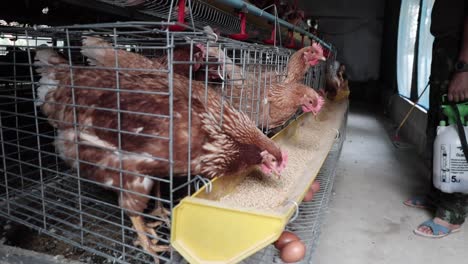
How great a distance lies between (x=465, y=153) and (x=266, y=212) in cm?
128

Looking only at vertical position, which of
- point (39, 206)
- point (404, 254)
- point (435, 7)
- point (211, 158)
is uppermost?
point (435, 7)

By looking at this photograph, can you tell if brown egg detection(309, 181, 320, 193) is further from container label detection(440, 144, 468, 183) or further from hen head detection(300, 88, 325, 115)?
container label detection(440, 144, 468, 183)

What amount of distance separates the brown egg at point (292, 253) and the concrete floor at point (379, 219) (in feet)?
1.49

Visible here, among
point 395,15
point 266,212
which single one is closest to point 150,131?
point 266,212

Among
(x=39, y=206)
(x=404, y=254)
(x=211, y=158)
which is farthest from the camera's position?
(x=404, y=254)

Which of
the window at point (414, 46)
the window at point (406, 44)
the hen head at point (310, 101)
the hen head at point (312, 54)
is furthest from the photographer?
the window at point (406, 44)

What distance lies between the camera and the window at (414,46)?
4105 mm

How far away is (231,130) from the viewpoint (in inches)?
46.9

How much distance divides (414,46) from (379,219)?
3861 mm

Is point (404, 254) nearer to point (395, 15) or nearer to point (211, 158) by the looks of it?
point (211, 158)

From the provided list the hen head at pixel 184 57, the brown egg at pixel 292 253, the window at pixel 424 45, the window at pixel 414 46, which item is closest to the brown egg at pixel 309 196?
the brown egg at pixel 292 253

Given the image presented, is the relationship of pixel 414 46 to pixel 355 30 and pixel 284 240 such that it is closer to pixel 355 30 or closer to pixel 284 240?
pixel 355 30

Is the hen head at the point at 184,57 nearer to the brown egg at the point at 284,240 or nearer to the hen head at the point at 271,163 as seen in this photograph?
the hen head at the point at 271,163

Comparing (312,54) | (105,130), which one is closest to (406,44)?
(312,54)
